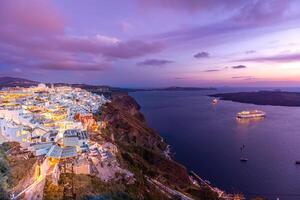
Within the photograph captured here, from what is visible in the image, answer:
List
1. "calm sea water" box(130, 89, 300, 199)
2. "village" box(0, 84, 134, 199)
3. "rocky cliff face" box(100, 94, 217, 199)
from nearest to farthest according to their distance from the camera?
"village" box(0, 84, 134, 199) < "rocky cliff face" box(100, 94, 217, 199) < "calm sea water" box(130, 89, 300, 199)

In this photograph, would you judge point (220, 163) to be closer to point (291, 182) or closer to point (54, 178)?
point (291, 182)

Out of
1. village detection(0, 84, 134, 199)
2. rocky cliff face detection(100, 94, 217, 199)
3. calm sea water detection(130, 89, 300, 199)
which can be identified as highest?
village detection(0, 84, 134, 199)

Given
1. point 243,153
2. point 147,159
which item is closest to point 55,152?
point 147,159

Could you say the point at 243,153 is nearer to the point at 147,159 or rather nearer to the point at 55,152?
the point at 147,159

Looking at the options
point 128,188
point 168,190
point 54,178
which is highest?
point 54,178

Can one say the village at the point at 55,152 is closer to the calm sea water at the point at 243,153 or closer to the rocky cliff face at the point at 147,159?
the rocky cliff face at the point at 147,159

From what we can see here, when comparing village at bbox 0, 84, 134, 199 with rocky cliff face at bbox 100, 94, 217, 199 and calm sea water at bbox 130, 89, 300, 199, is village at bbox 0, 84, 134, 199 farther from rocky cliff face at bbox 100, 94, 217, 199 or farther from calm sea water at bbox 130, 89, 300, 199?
calm sea water at bbox 130, 89, 300, 199

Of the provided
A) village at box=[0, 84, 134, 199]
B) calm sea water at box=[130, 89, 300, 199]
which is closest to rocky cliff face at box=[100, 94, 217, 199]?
village at box=[0, 84, 134, 199]

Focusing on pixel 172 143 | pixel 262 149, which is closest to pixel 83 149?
pixel 172 143

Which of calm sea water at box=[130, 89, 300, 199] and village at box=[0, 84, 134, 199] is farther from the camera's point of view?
calm sea water at box=[130, 89, 300, 199]

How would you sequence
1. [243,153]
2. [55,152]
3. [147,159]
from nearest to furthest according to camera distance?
[55,152], [147,159], [243,153]

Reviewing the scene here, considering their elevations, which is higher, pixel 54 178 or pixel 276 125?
pixel 54 178
